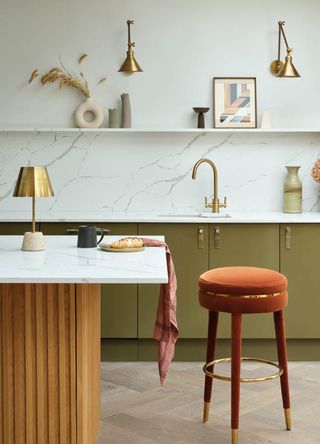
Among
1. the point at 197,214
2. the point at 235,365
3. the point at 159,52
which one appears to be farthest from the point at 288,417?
the point at 159,52

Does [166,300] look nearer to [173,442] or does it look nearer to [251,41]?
[173,442]

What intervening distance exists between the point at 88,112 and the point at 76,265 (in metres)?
2.68

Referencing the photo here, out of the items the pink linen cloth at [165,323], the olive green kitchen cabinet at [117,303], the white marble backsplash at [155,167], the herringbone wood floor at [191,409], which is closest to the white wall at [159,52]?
the white marble backsplash at [155,167]

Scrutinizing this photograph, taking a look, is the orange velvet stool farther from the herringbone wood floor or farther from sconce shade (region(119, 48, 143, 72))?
sconce shade (region(119, 48, 143, 72))

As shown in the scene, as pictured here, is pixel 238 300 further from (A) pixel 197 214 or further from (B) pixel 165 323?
(A) pixel 197 214

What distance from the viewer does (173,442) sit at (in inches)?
143

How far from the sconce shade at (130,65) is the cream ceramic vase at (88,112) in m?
0.35

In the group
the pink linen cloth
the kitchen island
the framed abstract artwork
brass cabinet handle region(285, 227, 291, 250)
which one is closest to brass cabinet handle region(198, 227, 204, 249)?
brass cabinet handle region(285, 227, 291, 250)

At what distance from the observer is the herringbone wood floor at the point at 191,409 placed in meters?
3.69

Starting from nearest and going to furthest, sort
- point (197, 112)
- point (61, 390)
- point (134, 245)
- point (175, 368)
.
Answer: point (61, 390) < point (134, 245) < point (175, 368) < point (197, 112)

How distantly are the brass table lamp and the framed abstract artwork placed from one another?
89.1 inches

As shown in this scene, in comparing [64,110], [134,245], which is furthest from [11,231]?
[134,245]

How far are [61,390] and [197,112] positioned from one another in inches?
113

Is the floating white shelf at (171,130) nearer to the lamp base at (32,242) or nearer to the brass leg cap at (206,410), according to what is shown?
the lamp base at (32,242)
